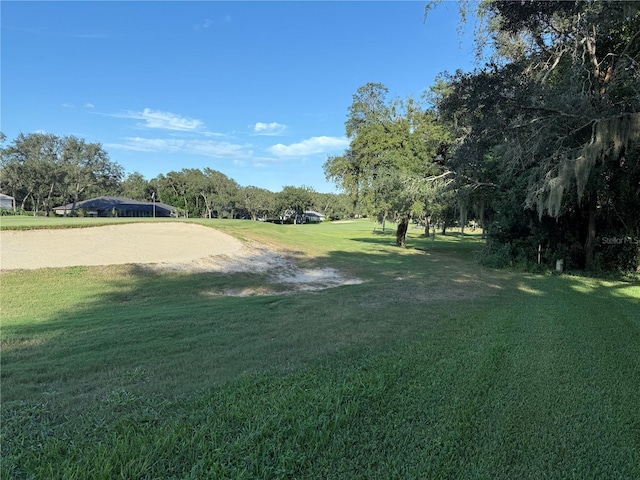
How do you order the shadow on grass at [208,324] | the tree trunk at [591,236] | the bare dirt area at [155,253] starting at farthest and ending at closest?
the tree trunk at [591,236] → the bare dirt area at [155,253] → the shadow on grass at [208,324]

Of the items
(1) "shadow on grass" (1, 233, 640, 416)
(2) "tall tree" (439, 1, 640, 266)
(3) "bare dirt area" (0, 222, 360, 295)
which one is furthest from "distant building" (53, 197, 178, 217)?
(2) "tall tree" (439, 1, 640, 266)

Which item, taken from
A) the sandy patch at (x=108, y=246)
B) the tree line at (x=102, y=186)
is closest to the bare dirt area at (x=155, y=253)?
the sandy patch at (x=108, y=246)

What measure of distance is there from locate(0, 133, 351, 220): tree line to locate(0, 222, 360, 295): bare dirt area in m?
24.9

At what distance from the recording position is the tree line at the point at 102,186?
42.4 m

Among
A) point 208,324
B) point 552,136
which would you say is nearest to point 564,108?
point 552,136

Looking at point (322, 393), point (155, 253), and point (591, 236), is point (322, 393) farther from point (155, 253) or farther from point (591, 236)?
point (591, 236)

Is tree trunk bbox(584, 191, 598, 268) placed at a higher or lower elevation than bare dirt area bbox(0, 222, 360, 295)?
higher

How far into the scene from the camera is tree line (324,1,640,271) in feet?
27.2

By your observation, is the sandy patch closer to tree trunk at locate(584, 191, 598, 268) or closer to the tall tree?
the tall tree

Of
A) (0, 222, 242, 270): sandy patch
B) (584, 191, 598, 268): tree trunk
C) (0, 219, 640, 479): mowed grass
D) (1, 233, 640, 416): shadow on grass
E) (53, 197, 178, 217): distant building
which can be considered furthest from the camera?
(53, 197, 178, 217): distant building

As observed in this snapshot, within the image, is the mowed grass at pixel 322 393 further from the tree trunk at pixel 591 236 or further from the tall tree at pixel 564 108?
the tree trunk at pixel 591 236

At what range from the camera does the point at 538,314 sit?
6.28 meters

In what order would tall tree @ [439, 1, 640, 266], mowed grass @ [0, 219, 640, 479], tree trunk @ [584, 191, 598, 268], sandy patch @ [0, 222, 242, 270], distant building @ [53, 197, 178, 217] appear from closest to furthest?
mowed grass @ [0, 219, 640, 479]
tall tree @ [439, 1, 640, 266]
sandy patch @ [0, 222, 242, 270]
tree trunk @ [584, 191, 598, 268]
distant building @ [53, 197, 178, 217]

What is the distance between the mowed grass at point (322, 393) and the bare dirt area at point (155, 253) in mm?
5188
